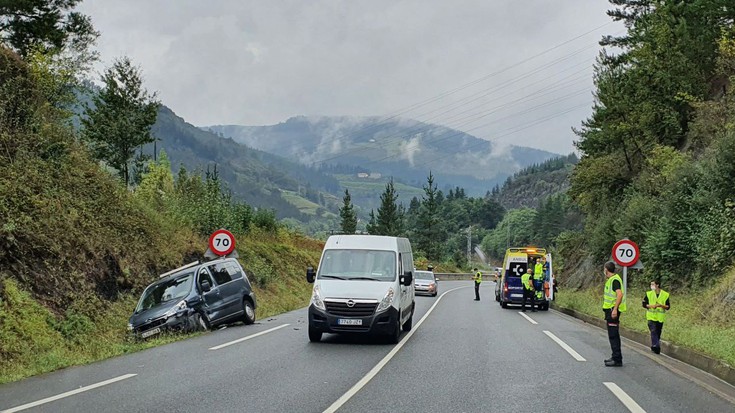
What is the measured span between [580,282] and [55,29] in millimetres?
33320

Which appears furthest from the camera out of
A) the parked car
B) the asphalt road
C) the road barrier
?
the parked car

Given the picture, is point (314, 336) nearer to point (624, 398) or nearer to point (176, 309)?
point (176, 309)

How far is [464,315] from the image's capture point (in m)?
23.4

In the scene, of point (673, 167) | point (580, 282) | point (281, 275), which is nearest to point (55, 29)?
point (281, 275)

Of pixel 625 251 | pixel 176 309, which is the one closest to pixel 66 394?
pixel 176 309

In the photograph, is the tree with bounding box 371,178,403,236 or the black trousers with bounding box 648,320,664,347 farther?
the tree with bounding box 371,178,403,236

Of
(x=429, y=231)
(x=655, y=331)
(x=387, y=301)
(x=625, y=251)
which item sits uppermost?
(x=429, y=231)

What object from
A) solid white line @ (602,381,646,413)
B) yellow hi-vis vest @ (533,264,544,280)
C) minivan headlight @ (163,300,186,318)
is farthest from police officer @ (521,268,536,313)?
solid white line @ (602,381,646,413)

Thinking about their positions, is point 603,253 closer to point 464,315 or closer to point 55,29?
point 464,315

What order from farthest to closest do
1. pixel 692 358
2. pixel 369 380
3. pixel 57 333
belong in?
1. pixel 57 333
2. pixel 692 358
3. pixel 369 380

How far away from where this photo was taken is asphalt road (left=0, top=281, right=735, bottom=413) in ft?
25.1

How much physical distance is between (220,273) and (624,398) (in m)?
12.9

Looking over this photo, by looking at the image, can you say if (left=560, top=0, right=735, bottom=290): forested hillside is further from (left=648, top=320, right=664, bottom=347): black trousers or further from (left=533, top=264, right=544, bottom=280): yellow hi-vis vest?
(left=648, top=320, right=664, bottom=347): black trousers

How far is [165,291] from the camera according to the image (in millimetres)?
16500
